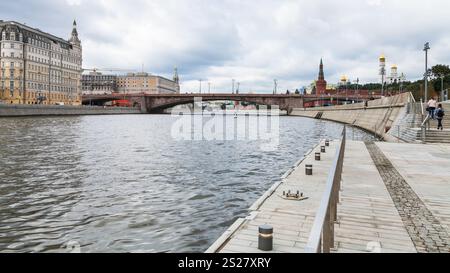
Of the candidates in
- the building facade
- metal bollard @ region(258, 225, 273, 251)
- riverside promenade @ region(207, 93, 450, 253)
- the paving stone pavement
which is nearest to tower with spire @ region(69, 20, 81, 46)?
the building facade

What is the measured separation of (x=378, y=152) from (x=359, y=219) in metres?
15.4

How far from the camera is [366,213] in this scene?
32.2 ft

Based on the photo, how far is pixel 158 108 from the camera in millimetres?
151875

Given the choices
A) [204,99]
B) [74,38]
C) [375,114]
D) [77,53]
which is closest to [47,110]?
[204,99]

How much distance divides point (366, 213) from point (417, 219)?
1160mm

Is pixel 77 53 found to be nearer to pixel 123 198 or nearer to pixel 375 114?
pixel 375 114

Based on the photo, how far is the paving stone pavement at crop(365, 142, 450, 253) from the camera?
752cm

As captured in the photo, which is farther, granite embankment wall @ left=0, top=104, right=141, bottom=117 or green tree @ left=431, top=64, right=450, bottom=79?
green tree @ left=431, top=64, right=450, bottom=79

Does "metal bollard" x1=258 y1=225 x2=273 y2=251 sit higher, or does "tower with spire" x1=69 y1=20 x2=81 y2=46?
"tower with spire" x1=69 y1=20 x2=81 y2=46

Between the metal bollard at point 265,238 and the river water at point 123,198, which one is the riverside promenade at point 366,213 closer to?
the metal bollard at point 265,238

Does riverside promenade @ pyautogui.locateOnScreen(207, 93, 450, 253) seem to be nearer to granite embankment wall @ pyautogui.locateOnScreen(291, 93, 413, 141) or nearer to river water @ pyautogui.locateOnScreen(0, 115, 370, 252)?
river water @ pyautogui.locateOnScreen(0, 115, 370, 252)

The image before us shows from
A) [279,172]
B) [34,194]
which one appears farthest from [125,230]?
[279,172]

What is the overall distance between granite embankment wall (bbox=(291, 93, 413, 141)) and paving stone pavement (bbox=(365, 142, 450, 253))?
77.2 feet

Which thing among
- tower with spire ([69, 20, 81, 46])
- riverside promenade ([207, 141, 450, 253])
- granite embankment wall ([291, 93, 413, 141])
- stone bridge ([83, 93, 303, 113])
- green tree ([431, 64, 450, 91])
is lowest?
riverside promenade ([207, 141, 450, 253])
